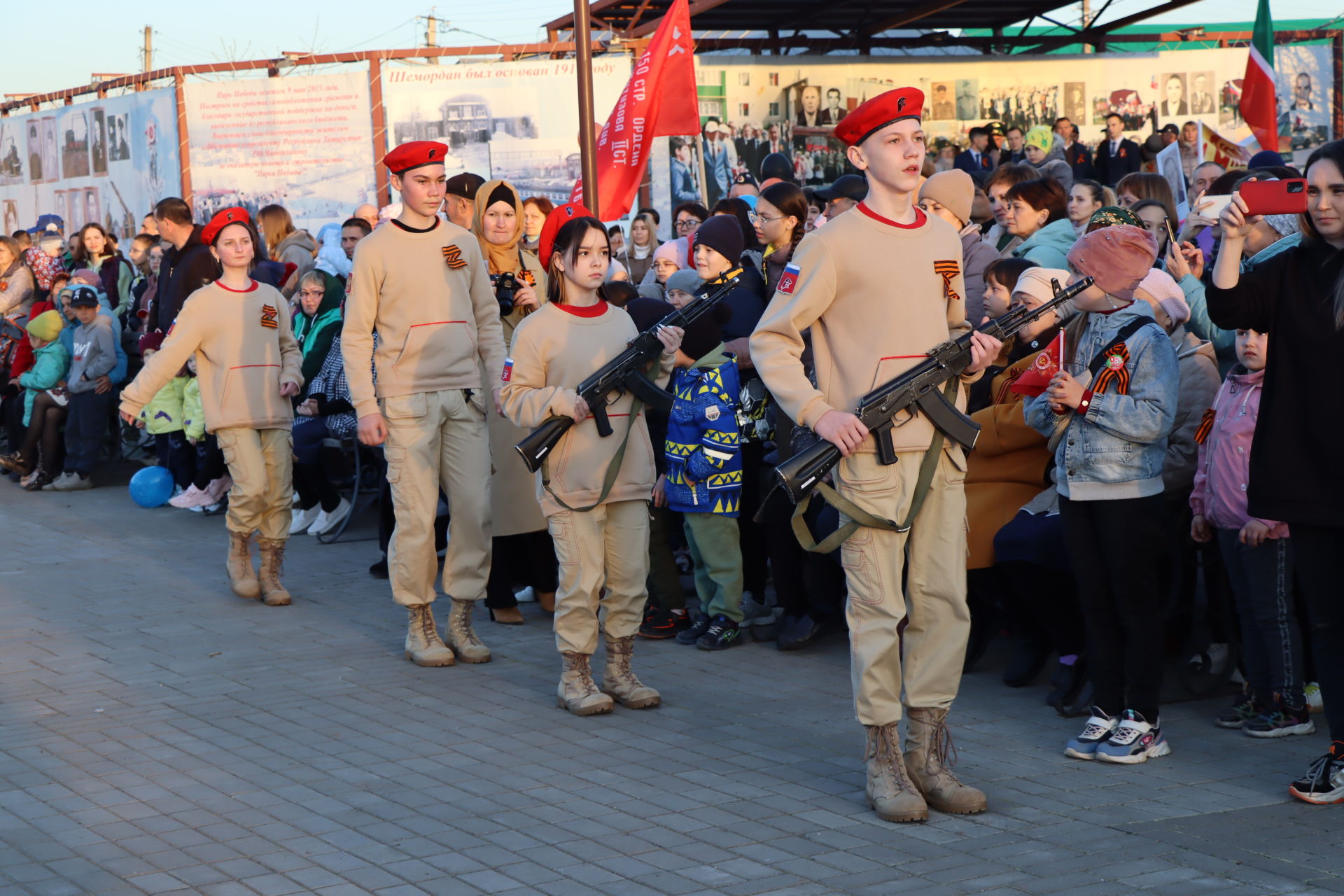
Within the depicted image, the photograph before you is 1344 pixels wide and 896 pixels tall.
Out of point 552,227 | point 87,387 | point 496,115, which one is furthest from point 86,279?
point 552,227

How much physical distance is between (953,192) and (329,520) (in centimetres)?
540

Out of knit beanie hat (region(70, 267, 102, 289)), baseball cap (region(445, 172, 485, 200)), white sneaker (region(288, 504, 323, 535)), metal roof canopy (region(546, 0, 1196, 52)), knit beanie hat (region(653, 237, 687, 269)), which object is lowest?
white sneaker (region(288, 504, 323, 535))

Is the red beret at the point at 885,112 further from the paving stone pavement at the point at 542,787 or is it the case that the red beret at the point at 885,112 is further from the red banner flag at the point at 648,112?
the red banner flag at the point at 648,112

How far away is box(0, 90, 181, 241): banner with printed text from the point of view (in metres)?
17.1

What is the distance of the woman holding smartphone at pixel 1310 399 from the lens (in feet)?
15.3

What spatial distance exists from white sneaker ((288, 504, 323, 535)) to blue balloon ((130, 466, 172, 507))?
188 centimetres

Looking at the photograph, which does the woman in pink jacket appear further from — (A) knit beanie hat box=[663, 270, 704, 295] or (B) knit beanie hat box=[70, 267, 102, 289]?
(B) knit beanie hat box=[70, 267, 102, 289]

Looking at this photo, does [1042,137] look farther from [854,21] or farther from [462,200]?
[462,200]

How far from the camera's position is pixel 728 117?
58.1 ft

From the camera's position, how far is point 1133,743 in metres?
5.30

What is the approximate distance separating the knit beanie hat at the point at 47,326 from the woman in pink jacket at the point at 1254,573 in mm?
11029

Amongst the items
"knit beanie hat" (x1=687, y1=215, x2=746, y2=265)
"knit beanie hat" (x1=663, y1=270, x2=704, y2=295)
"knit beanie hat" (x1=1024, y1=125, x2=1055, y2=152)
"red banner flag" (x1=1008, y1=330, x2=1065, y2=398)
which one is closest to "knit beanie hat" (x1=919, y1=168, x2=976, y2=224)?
"knit beanie hat" (x1=687, y1=215, x2=746, y2=265)

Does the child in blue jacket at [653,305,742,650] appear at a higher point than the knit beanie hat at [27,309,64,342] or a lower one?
lower

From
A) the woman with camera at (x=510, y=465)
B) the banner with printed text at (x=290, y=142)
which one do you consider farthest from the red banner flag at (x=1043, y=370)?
the banner with printed text at (x=290, y=142)
